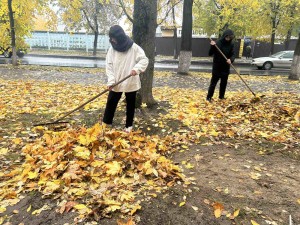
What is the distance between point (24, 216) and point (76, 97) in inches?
191

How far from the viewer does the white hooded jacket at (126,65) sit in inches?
158

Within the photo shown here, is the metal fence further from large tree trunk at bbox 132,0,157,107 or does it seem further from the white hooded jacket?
the white hooded jacket

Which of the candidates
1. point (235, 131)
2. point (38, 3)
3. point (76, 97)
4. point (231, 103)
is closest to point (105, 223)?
point (235, 131)

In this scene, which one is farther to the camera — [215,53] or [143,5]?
[215,53]

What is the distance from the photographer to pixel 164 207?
2.55 m

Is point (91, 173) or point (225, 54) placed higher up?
point (225, 54)

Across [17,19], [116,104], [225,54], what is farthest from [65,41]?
[116,104]

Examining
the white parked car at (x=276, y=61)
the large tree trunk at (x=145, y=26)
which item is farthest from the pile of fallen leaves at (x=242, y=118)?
the white parked car at (x=276, y=61)

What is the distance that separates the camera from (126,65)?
406 cm

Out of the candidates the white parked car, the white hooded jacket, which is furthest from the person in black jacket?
the white parked car

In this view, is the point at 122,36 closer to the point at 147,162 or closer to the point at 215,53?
the point at 147,162

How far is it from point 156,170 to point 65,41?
30187 millimetres

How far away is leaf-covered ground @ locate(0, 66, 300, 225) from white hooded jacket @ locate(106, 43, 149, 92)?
30.7 inches

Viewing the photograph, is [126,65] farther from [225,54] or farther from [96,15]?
[96,15]
